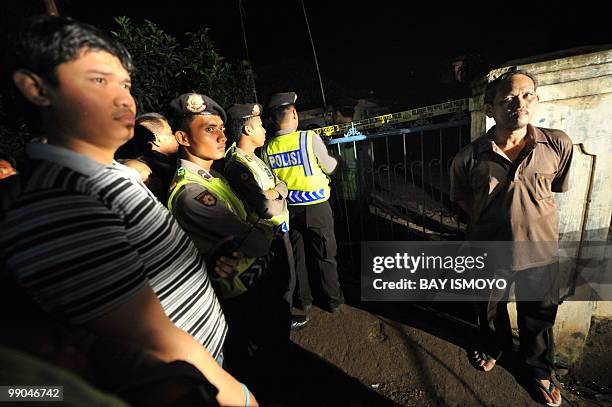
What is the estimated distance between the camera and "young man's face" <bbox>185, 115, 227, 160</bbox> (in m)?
1.89

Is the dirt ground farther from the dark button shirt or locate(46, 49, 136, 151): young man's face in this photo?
locate(46, 49, 136, 151): young man's face

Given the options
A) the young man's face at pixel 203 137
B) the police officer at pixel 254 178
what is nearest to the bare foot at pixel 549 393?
the police officer at pixel 254 178

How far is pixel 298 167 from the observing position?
3.05 meters

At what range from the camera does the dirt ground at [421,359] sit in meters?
2.26

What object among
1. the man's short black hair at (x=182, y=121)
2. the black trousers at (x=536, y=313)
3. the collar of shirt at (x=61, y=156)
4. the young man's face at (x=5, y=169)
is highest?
the man's short black hair at (x=182, y=121)

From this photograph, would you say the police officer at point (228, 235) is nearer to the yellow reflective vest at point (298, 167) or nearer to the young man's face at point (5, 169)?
the yellow reflective vest at point (298, 167)

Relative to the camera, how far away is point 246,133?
9.23ft

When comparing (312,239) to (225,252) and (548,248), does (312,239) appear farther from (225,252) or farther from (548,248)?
(548,248)

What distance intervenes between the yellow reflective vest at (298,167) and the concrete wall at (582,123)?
5.31 feet

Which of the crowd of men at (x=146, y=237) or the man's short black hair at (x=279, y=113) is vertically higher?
the man's short black hair at (x=279, y=113)

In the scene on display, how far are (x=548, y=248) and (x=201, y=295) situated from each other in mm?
2467

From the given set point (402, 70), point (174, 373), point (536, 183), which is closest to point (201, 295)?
point (174, 373)

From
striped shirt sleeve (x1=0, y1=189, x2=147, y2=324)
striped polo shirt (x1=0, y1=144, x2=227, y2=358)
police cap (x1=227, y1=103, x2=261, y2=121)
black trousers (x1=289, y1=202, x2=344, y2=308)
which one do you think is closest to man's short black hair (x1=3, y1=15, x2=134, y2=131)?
striped polo shirt (x1=0, y1=144, x2=227, y2=358)

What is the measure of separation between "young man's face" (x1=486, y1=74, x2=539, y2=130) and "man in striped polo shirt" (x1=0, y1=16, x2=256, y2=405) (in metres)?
2.27
